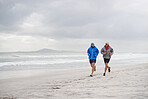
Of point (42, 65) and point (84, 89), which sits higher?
point (42, 65)

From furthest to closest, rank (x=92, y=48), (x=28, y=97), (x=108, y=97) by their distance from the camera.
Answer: (x=92, y=48) < (x=28, y=97) < (x=108, y=97)

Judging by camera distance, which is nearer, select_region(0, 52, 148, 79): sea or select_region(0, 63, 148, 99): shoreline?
select_region(0, 63, 148, 99): shoreline

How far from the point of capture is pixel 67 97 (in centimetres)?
512

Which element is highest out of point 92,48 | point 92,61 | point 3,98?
point 92,48

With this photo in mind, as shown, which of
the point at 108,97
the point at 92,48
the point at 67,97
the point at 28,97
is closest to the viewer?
the point at 108,97

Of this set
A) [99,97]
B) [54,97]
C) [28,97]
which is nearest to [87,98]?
[99,97]

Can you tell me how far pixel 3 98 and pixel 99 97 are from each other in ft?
10.2

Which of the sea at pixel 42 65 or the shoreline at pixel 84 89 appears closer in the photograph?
the shoreline at pixel 84 89

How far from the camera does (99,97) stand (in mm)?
4875

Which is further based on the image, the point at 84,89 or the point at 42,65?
the point at 42,65

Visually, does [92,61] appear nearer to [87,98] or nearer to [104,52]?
[104,52]

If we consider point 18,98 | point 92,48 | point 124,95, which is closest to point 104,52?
point 92,48

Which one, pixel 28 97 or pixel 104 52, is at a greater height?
pixel 104 52

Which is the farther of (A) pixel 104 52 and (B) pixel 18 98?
(A) pixel 104 52
